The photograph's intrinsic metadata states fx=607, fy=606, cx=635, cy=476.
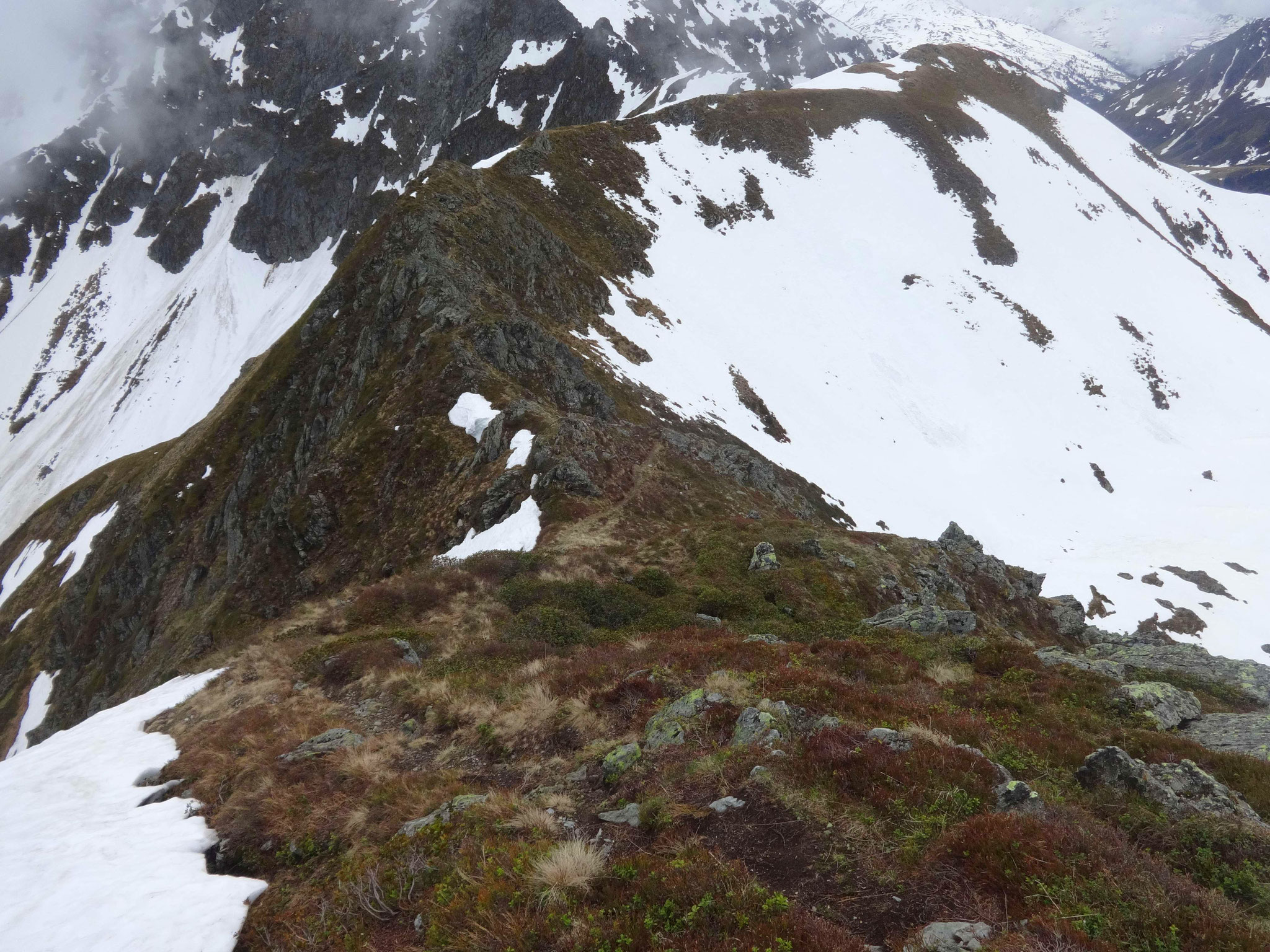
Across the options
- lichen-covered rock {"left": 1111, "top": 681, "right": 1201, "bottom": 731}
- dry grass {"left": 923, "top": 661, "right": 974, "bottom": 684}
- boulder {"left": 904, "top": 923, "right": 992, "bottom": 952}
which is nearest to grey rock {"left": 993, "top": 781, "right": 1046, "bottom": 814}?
boulder {"left": 904, "top": 923, "right": 992, "bottom": 952}

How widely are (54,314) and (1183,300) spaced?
218m

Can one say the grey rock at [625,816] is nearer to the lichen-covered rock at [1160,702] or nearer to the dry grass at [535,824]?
the dry grass at [535,824]

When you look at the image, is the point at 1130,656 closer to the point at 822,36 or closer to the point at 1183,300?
the point at 1183,300

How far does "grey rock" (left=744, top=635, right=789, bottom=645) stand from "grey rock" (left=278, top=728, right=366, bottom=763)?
776 centimetres

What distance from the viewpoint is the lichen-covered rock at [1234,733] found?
9.05m

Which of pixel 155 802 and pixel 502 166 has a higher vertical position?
pixel 502 166

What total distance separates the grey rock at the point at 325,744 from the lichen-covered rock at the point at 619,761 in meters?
4.55

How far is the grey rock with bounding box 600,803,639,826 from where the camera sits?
6723 mm

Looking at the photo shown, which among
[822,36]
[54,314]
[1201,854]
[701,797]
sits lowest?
[1201,854]

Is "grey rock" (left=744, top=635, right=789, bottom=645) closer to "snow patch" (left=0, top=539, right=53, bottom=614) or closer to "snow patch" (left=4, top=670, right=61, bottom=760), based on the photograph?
"snow patch" (left=4, top=670, right=61, bottom=760)

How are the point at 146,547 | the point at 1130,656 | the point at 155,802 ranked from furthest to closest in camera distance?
the point at 146,547, the point at 1130,656, the point at 155,802

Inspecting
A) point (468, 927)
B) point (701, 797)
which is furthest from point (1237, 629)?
point (468, 927)

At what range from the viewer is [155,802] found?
9.76m

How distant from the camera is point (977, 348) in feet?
198
